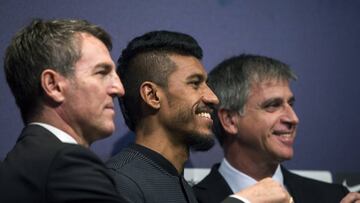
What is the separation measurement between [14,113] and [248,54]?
0.81 metres

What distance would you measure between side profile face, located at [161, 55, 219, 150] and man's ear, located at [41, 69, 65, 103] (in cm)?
49

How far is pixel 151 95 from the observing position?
1.77 metres

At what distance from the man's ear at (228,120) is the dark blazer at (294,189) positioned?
120 mm

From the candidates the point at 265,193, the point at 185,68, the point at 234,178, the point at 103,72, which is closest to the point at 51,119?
the point at 103,72

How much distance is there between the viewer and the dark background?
211 cm

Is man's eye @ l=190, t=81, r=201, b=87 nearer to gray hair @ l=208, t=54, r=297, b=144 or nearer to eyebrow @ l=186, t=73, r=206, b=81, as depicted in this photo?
eyebrow @ l=186, t=73, r=206, b=81

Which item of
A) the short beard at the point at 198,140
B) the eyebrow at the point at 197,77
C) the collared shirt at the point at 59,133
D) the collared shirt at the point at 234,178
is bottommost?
the collared shirt at the point at 234,178

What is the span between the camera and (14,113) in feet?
6.16

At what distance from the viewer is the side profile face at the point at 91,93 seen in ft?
4.34

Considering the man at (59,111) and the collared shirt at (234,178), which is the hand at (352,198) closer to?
the collared shirt at (234,178)

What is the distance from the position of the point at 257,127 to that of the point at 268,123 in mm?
37

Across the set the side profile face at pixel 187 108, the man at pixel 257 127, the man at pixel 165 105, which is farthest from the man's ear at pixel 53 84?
the man at pixel 257 127

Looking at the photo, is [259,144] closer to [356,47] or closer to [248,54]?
[248,54]

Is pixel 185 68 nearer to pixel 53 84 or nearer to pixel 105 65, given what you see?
pixel 105 65
